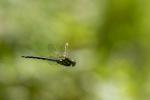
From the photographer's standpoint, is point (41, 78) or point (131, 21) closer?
point (41, 78)

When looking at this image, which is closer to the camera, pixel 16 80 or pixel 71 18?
pixel 16 80

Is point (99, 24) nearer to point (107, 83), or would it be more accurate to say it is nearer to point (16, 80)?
point (107, 83)

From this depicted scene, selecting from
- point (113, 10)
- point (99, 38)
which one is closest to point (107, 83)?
point (99, 38)

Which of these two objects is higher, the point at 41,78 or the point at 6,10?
the point at 6,10

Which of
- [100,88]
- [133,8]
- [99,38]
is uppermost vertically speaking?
[133,8]

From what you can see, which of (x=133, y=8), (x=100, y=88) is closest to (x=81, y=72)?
(x=100, y=88)

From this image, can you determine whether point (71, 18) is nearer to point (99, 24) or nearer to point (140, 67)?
point (99, 24)
